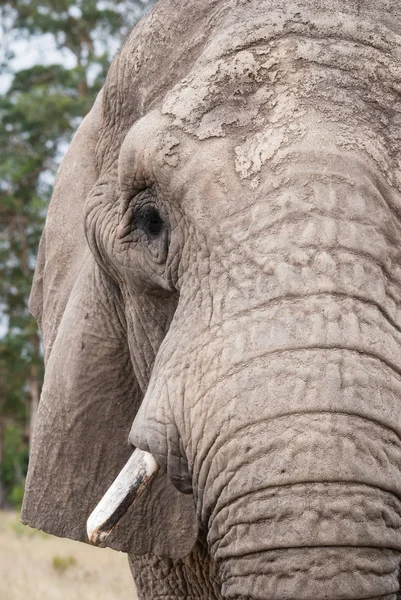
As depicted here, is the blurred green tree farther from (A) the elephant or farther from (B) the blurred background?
(A) the elephant

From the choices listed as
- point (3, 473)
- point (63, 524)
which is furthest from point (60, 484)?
point (3, 473)

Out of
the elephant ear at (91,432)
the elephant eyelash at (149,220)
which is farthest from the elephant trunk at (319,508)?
the elephant ear at (91,432)

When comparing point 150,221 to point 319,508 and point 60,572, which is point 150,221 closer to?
point 319,508

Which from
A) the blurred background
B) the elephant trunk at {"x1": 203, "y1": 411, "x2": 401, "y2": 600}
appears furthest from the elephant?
the blurred background

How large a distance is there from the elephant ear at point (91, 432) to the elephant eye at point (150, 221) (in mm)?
328

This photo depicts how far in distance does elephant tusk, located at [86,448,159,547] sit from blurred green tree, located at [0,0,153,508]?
45.3 ft

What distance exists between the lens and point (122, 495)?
74.2 inches

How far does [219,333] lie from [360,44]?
2.03 ft

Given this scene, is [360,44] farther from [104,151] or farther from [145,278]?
[104,151]

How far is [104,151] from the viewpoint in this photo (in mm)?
2693

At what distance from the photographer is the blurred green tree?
16.6 metres

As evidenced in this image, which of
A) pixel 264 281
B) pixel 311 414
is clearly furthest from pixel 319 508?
pixel 264 281

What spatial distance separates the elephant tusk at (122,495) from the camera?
188 cm

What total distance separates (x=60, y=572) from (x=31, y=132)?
10.2m
